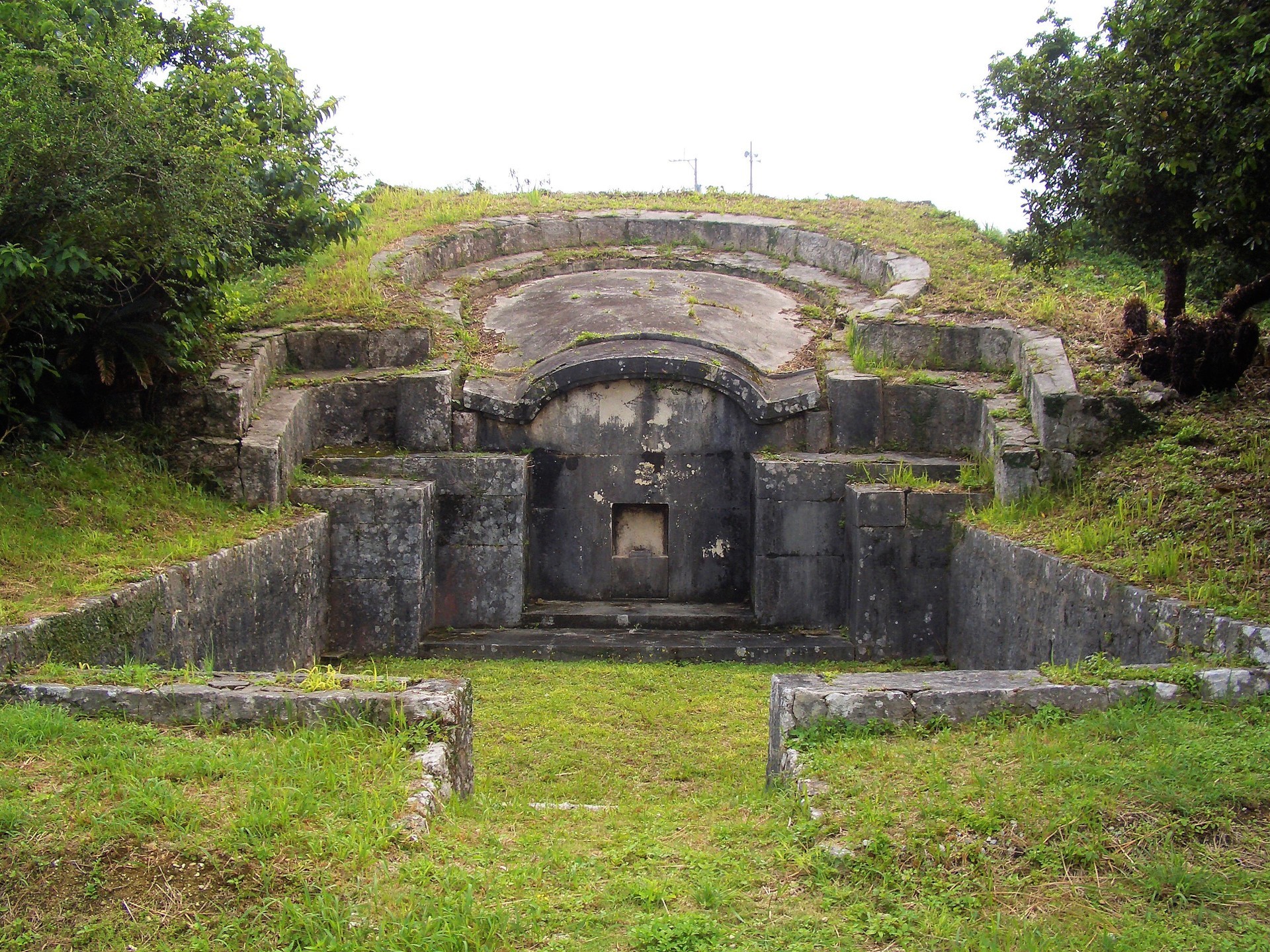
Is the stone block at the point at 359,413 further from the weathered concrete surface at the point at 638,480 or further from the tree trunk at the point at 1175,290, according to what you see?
the tree trunk at the point at 1175,290

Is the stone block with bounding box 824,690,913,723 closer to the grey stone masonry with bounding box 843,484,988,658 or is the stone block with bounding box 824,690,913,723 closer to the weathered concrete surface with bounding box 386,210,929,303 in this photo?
the grey stone masonry with bounding box 843,484,988,658

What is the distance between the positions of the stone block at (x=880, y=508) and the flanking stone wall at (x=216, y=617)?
14.2 ft

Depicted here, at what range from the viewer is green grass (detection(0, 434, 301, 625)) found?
221 inches

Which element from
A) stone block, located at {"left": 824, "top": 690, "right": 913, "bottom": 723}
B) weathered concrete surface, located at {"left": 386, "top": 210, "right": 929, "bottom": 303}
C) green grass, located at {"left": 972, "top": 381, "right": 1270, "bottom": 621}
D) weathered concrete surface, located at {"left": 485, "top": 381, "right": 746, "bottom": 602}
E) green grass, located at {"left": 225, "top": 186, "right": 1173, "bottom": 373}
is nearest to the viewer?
stone block, located at {"left": 824, "top": 690, "right": 913, "bottom": 723}

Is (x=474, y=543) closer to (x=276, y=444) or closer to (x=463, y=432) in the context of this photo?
(x=463, y=432)

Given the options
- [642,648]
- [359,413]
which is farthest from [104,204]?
[642,648]

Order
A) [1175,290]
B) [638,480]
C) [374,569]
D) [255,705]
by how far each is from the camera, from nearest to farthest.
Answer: [255,705], [374,569], [1175,290], [638,480]

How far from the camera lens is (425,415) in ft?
31.5

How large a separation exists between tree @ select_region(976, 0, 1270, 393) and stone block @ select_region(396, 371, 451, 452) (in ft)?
17.4

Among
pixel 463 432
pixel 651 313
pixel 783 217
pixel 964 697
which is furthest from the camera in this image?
pixel 783 217

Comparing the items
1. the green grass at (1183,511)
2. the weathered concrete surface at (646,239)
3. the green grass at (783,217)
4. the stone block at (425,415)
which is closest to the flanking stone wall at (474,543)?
the stone block at (425,415)

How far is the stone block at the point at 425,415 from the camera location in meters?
9.59

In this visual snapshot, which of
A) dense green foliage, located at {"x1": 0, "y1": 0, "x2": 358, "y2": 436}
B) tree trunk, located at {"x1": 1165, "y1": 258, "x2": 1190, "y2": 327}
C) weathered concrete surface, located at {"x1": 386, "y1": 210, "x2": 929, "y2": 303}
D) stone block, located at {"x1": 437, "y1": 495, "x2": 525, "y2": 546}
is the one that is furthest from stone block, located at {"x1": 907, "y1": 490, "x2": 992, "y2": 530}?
dense green foliage, located at {"x1": 0, "y1": 0, "x2": 358, "y2": 436}

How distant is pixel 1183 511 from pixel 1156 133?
233cm
